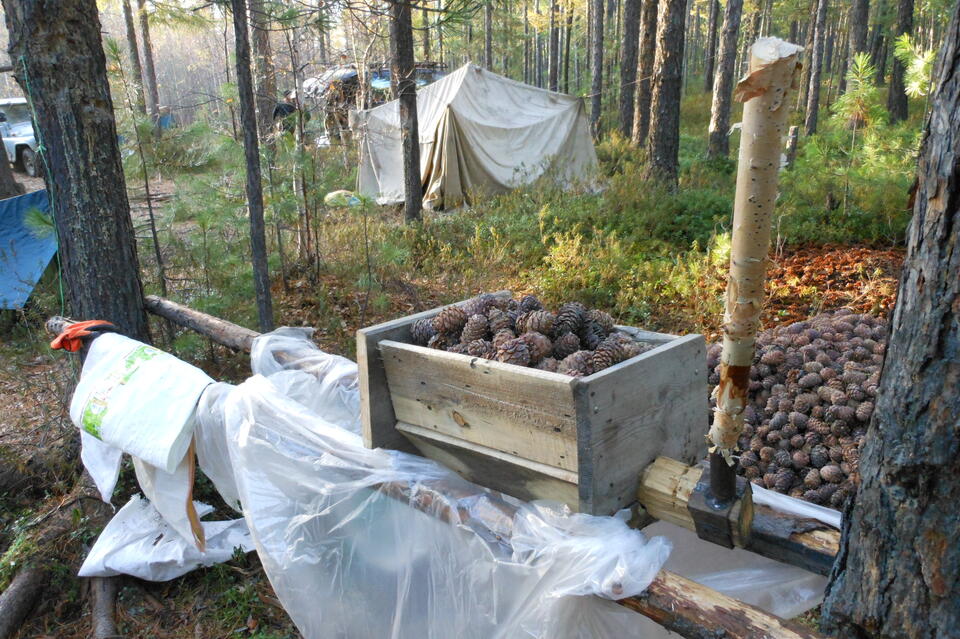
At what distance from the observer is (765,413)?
3.25 meters

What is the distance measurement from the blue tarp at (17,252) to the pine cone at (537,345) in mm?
5529

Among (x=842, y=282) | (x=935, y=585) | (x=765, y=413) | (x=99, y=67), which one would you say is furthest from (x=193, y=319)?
(x=842, y=282)

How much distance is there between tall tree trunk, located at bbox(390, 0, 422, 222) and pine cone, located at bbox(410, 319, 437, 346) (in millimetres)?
5654

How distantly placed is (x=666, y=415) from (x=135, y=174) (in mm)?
4941

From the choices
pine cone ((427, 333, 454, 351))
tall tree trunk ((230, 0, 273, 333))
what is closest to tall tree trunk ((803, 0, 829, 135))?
tall tree trunk ((230, 0, 273, 333))

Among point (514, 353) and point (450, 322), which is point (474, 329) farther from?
point (514, 353)

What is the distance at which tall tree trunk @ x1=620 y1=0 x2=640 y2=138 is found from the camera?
13039mm

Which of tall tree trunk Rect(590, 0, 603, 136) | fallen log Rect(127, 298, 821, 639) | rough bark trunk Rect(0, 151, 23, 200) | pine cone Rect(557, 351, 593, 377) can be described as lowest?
fallen log Rect(127, 298, 821, 639)

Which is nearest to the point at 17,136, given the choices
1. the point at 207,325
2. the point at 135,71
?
the point at 135,71

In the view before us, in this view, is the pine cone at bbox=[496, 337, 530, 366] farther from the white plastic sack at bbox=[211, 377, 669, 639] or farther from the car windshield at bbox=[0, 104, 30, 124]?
the car windshield at bbox=[0, 104, 30, 124]

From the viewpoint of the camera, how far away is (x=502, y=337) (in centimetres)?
184

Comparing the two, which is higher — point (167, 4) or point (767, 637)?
point (167, 4)

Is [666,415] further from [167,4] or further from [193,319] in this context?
[167,4]

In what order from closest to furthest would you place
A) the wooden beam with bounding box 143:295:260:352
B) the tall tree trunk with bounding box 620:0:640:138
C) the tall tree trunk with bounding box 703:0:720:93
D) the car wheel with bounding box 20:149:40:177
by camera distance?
the wooden beam with bounding box 143:295:260:352, the tall tree trunk with bounding box 620:0:640:138, the car wheel with bounding box 20:149:40:177, the tall tree trunk with bounding box 703:0:720:93
